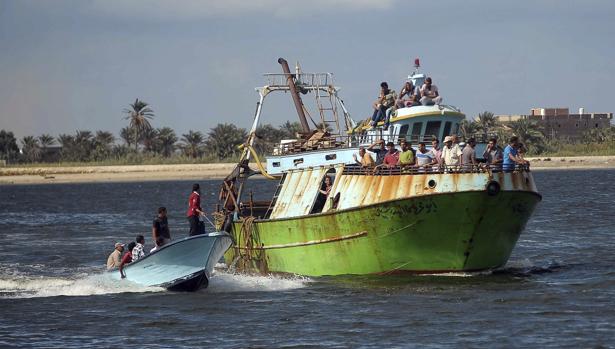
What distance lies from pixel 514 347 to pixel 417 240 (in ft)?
23.0

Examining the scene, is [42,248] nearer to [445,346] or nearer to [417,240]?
[417,240]

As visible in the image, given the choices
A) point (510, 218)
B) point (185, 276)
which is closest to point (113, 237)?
point (185, 276)

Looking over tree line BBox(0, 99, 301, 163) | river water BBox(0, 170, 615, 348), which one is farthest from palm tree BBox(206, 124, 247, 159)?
river water BBox(0, 170, 615, 348)

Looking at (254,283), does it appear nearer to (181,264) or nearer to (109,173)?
(181,264)

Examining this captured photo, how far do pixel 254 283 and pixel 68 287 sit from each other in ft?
16.1

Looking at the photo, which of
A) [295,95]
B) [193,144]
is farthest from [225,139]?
[295,95]

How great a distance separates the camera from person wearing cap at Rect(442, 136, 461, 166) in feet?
94.4

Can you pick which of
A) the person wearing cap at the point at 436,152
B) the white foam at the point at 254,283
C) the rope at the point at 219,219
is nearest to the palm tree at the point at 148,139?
the rope at the point at 219,219

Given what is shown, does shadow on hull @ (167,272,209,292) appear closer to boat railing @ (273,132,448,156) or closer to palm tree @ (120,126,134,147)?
boat railing @ (273,132,448,156)

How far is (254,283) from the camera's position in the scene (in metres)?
31.5

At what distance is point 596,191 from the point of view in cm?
8100

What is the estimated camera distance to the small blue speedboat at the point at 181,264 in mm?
29312

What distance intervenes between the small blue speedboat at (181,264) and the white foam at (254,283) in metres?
0.73

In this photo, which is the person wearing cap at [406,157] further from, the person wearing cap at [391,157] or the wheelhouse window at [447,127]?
the wheelhouse window at [447,127]
